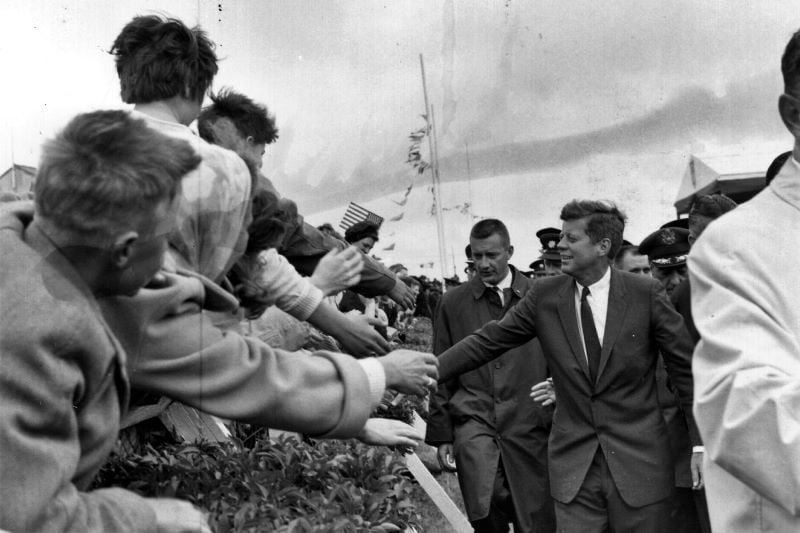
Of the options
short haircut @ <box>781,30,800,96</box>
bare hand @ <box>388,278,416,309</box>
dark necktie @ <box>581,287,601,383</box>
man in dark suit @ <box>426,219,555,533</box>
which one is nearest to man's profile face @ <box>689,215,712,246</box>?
dark necktie @ <box>581,287,601,383</box>

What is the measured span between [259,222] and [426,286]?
21.4 metres

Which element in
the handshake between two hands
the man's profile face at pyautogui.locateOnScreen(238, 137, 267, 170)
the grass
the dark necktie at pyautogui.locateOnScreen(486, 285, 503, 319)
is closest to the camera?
the handshake between two hands

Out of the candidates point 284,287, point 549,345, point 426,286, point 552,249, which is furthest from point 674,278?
point 426,286

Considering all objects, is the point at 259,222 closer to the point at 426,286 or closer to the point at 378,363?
the point at 378,363

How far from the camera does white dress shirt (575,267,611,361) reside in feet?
21.2

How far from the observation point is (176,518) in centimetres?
219

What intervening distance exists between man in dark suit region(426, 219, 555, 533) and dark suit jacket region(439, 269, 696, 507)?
1144mm

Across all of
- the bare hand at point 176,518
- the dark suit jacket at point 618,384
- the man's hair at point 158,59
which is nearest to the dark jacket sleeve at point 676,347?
A: the dark suit jacket at point 618,384

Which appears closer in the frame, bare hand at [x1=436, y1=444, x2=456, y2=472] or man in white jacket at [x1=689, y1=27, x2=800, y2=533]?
man in white jacket at [x1=689, y1=27, x2=800, y2=533]

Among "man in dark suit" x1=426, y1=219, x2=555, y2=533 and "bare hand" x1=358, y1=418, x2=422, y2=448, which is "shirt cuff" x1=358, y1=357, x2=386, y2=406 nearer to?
"bare hand" x1=358, y1=418, x2=422, y2=448

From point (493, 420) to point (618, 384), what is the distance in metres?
1.67

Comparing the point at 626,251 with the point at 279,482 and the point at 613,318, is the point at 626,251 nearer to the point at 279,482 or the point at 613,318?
the point at 613,318

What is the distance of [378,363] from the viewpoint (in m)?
2.78

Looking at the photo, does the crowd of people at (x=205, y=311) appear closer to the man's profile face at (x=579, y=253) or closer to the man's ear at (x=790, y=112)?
the man's ear at (x=790, y=112)
